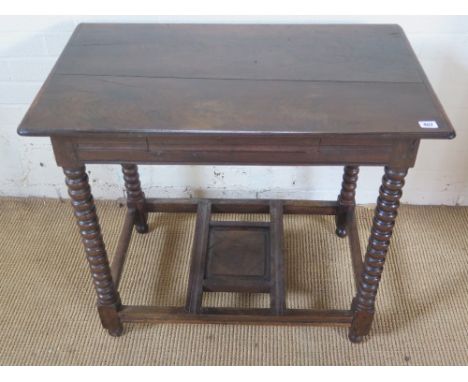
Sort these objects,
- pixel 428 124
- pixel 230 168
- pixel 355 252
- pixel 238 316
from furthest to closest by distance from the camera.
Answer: pixel 230 168, pixel 355 252, pixel 238 316, pixel 428 124

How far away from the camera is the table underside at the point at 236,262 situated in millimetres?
1438

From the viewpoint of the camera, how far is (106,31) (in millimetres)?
1362

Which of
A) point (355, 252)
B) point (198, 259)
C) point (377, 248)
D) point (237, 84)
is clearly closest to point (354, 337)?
point (355, 252)

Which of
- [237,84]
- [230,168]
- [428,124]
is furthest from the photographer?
[230,168]

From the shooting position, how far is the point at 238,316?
1435 millimetres

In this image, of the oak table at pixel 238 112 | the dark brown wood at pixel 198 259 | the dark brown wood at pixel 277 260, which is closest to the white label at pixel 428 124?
the oak table at pixel 238 112

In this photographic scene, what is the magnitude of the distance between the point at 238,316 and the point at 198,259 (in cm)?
25

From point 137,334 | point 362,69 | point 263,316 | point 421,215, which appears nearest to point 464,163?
point 421,215

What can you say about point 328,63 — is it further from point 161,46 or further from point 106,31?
point 106,31

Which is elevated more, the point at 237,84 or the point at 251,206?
the point at 237,84

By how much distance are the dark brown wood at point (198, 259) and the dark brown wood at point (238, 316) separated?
0.03 meters

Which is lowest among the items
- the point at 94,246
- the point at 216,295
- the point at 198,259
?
the point at 216,295

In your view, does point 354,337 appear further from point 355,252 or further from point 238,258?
point 238,258

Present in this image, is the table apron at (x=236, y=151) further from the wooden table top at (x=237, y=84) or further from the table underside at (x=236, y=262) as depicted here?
the table underside at (x=236, y=262)
